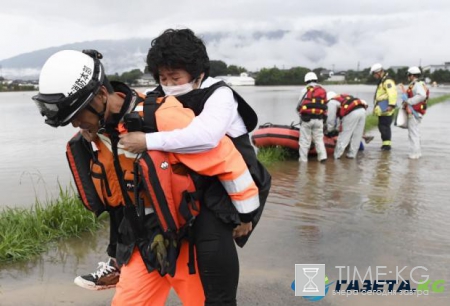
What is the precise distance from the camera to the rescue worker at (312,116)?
8.68 metres

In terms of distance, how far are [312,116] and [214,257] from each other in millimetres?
6929

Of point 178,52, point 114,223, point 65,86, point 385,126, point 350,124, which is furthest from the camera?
point 385,126

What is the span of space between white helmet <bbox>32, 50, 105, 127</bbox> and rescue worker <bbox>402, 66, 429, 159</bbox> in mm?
8631

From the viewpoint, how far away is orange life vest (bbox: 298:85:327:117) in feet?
28.4

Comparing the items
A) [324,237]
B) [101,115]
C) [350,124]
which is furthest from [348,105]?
[101,115]

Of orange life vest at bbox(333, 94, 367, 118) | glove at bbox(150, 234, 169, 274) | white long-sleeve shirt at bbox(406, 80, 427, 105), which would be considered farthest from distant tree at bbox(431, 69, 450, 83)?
glove at bbox(150, 234, 169, 274)

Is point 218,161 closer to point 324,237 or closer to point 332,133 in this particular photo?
point 324,237

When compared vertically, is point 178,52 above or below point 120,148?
above

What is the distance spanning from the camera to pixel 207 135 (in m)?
1.94

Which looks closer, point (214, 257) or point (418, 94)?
point (214, 257)

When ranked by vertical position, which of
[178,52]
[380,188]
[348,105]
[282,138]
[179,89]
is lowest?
[380,188]

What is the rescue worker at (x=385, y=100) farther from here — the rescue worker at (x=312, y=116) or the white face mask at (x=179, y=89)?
the white face mask at (x=179, y=89)

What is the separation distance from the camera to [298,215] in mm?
5418

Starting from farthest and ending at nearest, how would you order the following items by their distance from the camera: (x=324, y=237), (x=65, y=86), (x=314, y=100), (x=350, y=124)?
(x=350, y=124) < (x=314, y=100) < (x=324, y=237) < (x=65, y=86)
